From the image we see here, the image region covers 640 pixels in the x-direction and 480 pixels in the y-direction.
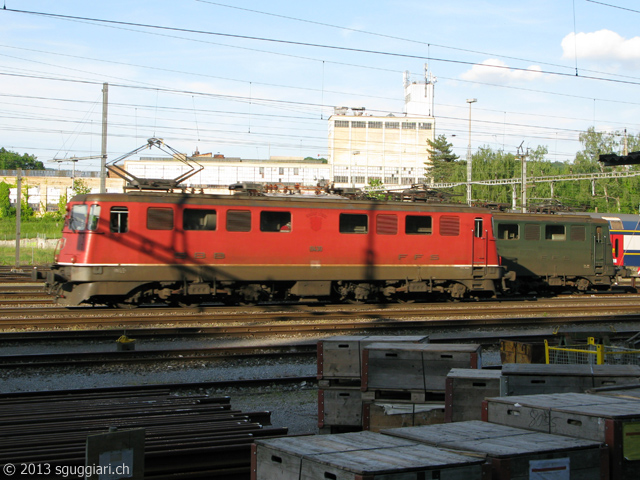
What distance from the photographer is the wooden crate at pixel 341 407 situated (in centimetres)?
741

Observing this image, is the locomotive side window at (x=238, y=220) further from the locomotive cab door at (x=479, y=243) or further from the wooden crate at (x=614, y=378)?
the wooden crate at (x=614, y=378)

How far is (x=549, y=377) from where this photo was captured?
6062 mm

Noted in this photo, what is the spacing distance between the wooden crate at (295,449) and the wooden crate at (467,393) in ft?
6.45

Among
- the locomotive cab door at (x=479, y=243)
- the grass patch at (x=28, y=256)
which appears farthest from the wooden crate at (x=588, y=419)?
the grass patch at (x=28, y=256)

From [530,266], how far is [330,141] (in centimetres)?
7685

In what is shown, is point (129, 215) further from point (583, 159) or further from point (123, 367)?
point (583, 159)

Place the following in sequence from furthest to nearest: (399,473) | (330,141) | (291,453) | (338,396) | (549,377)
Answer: (330,141) → (338,396) → (549,377) → (291,453) → (399,473)

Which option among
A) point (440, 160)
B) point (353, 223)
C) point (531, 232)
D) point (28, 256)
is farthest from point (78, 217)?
point (440, 160)

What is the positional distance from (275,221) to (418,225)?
471cm

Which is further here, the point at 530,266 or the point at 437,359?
the point at 530,266

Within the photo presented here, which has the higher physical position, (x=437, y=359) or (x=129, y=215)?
(x=129, y=215)

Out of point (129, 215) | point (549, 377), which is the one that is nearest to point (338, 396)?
point (549, 377)

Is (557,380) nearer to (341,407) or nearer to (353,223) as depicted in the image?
(341,407)

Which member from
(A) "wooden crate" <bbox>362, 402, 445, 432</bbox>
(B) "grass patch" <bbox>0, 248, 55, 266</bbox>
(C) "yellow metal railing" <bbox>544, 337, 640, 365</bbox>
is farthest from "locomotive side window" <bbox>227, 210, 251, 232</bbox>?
(B) "grass patch" <bbox>0, 248, 55, 266</bbox>
